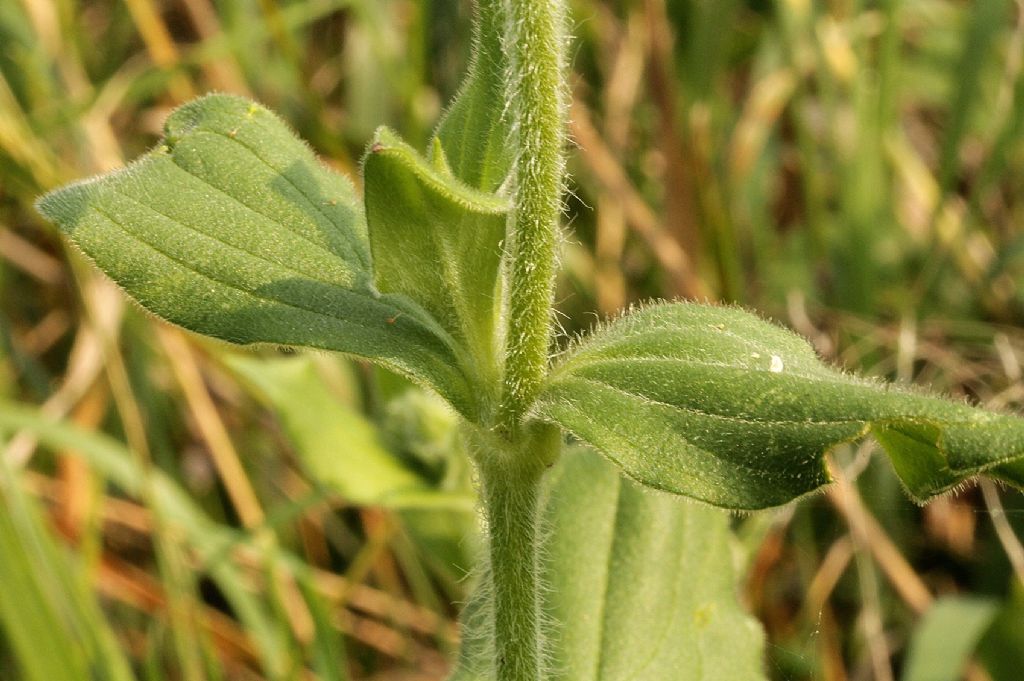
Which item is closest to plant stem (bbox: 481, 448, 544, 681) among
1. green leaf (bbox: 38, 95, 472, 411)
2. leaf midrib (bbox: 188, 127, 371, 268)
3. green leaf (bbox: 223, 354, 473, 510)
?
green leaf (bbox: 38, 95, 472, 411)

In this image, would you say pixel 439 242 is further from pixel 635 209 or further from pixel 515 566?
pixel 635 209

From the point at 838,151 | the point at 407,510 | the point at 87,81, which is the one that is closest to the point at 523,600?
the point at 407,510

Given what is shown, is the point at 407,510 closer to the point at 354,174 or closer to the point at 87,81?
the point at 354,174

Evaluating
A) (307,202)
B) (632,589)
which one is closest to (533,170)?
(307,202)

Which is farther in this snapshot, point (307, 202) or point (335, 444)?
point (335, 444)

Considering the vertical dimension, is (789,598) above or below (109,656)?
above

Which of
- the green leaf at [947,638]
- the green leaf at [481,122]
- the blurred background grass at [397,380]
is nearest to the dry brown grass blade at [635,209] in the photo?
the blurred background grass at [397,380]

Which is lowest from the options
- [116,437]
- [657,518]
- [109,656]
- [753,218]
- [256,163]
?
[109,656]
